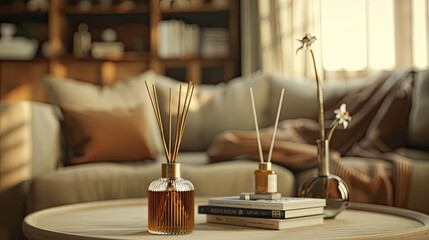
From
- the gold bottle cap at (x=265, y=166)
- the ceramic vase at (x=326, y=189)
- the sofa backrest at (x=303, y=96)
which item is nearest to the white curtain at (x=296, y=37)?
the sofa backrest at (x=303, y=96)

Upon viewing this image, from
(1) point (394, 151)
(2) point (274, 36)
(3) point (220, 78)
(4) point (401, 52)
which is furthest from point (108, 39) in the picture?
(1) point (394, 151)

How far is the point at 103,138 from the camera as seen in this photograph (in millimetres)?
3109

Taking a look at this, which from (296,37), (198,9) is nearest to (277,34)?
(296,37)

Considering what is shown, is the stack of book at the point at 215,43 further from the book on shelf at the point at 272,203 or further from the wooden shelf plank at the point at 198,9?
the book on shelf at the point at 272,203

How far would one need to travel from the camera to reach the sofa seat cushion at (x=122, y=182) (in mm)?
2691

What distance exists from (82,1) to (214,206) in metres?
4.35

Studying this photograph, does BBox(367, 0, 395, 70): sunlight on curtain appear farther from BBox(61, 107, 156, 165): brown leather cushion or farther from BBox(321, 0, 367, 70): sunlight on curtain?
BBox(61, 107, 156, 165): brown leather cushion

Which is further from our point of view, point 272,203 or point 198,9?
point 198,9

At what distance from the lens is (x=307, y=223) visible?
151cm

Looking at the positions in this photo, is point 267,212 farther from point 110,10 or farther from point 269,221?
point 110,10

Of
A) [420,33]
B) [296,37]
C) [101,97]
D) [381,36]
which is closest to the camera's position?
[101,97]

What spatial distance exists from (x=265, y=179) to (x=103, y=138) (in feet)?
5.48

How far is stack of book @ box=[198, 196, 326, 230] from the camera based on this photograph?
4.78ft

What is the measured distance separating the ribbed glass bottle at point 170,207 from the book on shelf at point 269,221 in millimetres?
159
